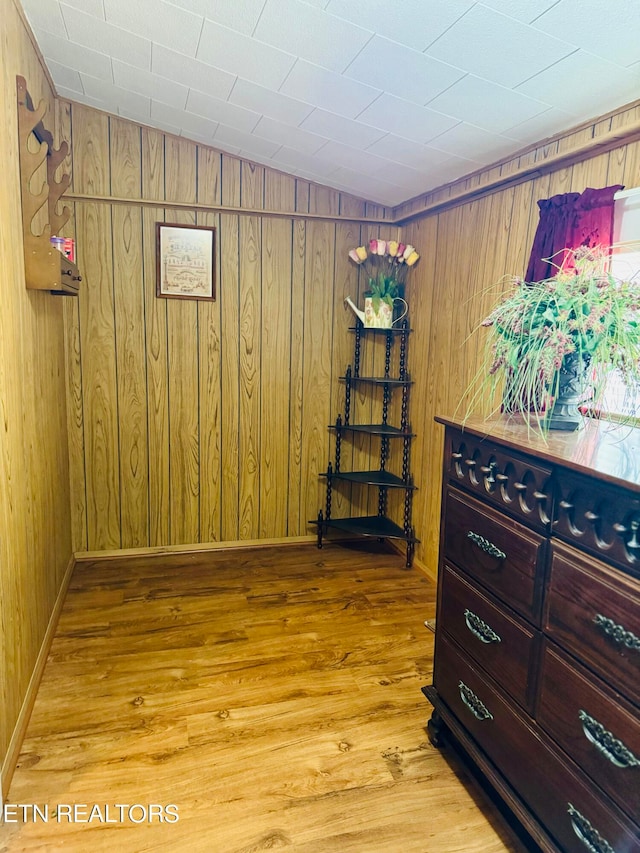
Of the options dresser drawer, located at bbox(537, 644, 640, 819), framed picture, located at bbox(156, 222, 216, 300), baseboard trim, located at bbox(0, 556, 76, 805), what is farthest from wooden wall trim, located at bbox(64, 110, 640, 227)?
baseboard trim, located at bbox(0, 556, 76, 805)

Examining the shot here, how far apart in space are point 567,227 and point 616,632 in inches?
60.3

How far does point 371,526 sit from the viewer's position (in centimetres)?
356

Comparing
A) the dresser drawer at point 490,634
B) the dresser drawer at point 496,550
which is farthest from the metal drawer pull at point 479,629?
the dresser drawer at point 496,550

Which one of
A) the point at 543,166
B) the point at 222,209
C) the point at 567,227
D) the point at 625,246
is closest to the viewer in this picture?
the point at 625,246

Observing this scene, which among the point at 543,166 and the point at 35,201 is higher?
the point at 543,166

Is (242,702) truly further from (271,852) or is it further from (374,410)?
(374,410)

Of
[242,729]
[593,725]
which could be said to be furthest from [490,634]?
[242,729]

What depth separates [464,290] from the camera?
2.87 m

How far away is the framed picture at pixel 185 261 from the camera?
3.21 m

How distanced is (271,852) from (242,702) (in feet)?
2.09

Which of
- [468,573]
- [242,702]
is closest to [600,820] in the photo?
[468,573]

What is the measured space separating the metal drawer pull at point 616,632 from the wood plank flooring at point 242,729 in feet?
2.69

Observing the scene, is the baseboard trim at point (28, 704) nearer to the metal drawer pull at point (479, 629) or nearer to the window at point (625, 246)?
the metal drawer pull at point (479, 629)

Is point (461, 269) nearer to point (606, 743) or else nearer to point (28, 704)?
point (606, 743)
